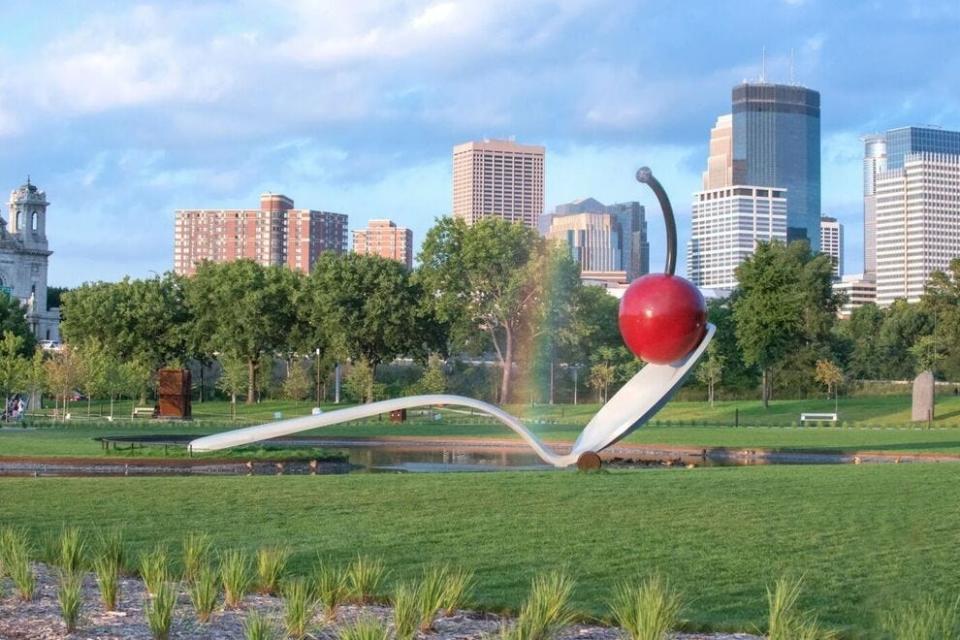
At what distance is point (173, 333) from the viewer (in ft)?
215

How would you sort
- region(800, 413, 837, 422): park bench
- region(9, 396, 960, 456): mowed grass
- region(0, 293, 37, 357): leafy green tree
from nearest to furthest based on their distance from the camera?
region(9, 396, 960, 456): mowed grass → region(800, 413, 837, 422): park bench → region(0, 293, 37, 357): leafy green tree

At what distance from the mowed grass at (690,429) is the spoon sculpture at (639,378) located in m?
5.92

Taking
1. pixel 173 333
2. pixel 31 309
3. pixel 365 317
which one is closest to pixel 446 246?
pixel 365 317

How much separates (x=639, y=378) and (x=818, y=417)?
26.0 meters

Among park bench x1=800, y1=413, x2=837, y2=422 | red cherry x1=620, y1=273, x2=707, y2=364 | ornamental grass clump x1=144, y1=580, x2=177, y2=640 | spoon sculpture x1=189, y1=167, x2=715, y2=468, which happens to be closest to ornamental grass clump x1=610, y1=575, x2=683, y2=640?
ornamental grass clump x1=144, y1=580, x2=177, y2=640

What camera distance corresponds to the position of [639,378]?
2119 cm

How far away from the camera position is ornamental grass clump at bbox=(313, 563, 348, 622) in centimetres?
819

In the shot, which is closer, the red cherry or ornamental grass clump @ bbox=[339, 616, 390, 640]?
ornamental grass clump @ bbox=[339, 616, 390, 640]

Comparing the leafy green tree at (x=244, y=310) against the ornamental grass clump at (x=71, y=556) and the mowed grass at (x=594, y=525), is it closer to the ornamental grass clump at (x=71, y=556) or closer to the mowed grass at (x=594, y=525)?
the mowed grass at (x=594, y=525)

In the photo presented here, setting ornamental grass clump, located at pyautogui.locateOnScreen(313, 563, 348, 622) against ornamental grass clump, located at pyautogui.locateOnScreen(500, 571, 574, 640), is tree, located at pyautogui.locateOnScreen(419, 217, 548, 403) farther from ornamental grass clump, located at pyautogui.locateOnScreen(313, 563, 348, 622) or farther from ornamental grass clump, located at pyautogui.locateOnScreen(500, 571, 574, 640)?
ornamental grass clump, located at pyautogui.locateOnScreen(500, 571, 574, 640)

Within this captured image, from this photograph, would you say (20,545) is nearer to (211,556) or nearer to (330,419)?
(211,556)

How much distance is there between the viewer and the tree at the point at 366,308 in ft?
198

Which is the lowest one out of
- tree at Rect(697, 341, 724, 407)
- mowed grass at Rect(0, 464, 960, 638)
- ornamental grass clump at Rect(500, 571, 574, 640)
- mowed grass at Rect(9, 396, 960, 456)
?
mowed grass at Rect(9, 396, 960, 456)

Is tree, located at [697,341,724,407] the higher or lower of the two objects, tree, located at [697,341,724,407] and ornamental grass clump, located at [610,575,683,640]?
the higher
